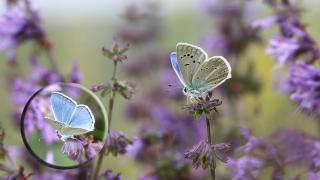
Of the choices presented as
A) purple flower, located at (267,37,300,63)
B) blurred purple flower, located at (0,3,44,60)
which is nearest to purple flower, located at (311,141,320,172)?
purple flower, located at (267,37,300,63)

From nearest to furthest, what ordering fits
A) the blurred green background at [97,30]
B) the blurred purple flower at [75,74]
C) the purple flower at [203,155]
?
the purple flower at [203,155] → the blurred purple flower at [75,74] → the blurred green background at [97,30]

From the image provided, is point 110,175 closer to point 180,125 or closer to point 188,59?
point 188,59

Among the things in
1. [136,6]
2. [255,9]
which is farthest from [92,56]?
[255,9]

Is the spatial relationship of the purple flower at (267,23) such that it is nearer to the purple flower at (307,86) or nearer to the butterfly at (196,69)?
the purple flower at (307,86)

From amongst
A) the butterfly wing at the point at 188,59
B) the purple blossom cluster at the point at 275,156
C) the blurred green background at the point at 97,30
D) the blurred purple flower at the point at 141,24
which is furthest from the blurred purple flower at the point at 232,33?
the butterfly wing at the point at 188,59

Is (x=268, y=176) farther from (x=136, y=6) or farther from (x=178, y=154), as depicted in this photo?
(x=136, y=6)

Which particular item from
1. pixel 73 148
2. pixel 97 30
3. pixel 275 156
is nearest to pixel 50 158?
pixel 73 148
